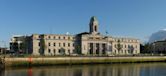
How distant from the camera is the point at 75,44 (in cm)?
15388

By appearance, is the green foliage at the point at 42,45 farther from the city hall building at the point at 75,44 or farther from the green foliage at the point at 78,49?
the green foliage at the point at 78,49

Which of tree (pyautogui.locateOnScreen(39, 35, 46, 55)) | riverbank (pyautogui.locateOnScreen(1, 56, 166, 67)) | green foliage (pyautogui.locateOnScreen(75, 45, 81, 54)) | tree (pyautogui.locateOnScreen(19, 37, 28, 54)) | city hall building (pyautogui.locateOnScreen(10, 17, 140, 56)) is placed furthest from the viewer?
green foliage (pyautogui.locateOnScreen(75, 45, 81, 54))

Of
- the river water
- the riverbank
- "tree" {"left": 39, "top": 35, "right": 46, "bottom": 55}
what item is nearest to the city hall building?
"tree" {"left": 39, "top": 35, "right": 46, "bottom": 55}

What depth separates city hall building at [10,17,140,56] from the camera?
143m

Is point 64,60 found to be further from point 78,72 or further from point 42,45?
point 42,45

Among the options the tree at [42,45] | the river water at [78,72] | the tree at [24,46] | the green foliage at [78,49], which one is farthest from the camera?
the green foliage at [78,49]

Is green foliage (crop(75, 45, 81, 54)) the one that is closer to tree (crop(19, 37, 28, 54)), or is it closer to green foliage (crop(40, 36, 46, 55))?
green foliage (crop(40, 36, 46, 55))

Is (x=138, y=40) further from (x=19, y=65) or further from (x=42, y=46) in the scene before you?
(x=19, y=65)

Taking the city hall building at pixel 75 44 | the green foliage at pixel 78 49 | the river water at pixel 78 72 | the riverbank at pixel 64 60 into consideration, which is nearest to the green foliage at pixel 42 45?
the city hall building at pixel 75 44

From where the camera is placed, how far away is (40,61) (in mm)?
98875

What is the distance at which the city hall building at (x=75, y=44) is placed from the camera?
143 metres

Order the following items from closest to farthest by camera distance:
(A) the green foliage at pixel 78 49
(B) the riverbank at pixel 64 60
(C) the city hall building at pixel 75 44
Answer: (B) the riverbank at pixel 64 60, (C) the city hall building at pixel 75 44, (A) the green foliage at pixel 78 49

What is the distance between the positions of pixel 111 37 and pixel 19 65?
79.5 m

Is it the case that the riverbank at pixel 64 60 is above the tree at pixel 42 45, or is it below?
below
